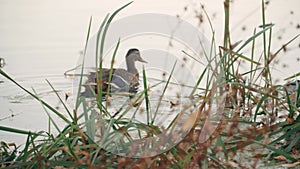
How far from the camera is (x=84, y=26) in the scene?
136 inches

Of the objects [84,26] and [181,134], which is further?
[84,26]

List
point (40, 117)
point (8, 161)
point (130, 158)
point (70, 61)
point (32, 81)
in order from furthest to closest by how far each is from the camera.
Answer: point (70, 61) < point (32, 81) < point (40, 117) < point (8, 161) < point (130, 158)

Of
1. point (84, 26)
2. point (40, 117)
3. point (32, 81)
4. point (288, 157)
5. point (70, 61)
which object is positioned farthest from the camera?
point (84, 26)

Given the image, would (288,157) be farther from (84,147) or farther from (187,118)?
(84,147)

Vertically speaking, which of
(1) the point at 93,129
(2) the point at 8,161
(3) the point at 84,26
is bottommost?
(2) the point at 8,161

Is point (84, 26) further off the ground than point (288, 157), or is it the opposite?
point (84, 26)

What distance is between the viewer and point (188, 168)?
4.21 feet

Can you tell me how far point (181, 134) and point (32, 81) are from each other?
5.24ft

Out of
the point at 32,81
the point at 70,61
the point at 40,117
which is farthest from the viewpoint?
the point at 70,61

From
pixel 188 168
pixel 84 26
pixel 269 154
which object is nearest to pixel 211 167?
pixel 188 168

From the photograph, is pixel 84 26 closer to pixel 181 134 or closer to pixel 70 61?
pixel 70 61

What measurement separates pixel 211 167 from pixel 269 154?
193mm

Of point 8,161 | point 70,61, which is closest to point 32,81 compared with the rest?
point 70,61

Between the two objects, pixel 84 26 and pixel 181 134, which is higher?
pixel 84 26
